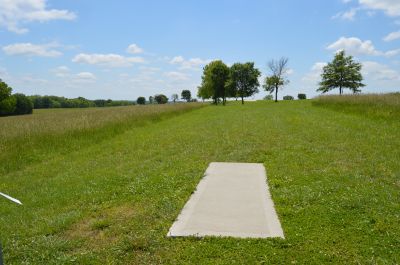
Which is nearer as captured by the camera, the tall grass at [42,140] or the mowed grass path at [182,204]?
the mowed grass path at [182,204]

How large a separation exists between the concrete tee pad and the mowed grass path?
0.16 m

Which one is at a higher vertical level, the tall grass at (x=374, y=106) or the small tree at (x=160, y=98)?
the small tree at (x=160, y=98)

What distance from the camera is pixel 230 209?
483 cm

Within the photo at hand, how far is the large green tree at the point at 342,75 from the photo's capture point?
5078 centimetres

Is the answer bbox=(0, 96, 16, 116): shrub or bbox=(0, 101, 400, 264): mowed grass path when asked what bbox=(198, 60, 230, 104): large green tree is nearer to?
bbox=(0, 96, 16, 116): shrub

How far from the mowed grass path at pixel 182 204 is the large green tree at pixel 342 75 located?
149 ft

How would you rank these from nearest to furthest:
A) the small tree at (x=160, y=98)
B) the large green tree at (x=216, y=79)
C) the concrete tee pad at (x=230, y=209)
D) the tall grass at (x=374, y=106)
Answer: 1. the concrete tee pad at (x=230, y=209)
2. the tall grass at (x=374, y=106)
3. the large green tree at (x=216, y=79)
4. the small tree at (x=160, y=98)

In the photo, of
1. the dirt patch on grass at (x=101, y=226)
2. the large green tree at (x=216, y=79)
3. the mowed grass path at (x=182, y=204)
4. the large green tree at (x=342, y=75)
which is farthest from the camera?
the large green tree at (x=216, y=79)

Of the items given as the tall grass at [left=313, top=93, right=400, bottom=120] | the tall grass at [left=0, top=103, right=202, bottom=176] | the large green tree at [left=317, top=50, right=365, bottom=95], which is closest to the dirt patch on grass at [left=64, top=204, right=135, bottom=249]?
the tall grass at [left=0, top=103, right=202, bottom=176]

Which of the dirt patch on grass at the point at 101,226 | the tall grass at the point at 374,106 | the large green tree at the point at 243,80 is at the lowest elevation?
the dirt patch on grass at the point at 101,226

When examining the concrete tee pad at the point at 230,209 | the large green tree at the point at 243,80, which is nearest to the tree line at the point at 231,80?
the large green tree at the point at 243,80

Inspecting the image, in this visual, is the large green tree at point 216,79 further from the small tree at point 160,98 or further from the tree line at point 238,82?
the small tree at point 160,98

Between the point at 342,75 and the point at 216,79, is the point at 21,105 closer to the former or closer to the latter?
the point at 216,79

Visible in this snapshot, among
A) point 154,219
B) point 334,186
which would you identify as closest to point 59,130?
point 154,219
